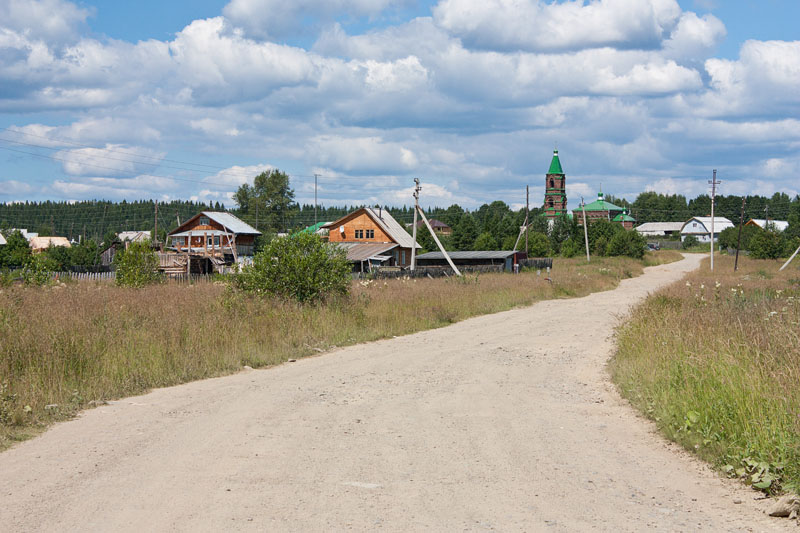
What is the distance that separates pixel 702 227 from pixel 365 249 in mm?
104781

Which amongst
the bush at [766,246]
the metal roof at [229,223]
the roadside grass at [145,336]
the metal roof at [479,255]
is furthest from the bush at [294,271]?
the bush at [766,246]

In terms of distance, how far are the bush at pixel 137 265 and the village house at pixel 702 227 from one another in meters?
130

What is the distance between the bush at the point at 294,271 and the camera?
62.2 ft

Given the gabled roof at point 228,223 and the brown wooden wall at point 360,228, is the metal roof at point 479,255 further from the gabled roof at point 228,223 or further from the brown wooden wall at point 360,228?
the gabled roof at point 228,223

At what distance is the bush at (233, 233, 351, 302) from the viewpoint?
19.0 m

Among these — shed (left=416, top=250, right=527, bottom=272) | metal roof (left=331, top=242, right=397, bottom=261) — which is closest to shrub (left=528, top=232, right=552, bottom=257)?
shed (left=416, top=250, right=527, bottom=272)

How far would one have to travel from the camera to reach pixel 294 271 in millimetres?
19000

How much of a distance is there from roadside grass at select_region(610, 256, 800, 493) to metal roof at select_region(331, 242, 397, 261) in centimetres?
5168

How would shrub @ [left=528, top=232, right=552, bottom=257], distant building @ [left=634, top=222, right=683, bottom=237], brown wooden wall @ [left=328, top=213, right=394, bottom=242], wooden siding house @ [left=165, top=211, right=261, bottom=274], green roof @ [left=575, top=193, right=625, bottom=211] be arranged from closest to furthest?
1. wooden siding house @ [left=165, top=211, right=261, bottom=274]
2. brown wooden wall @ [left=328, top=213, right=394, bottom=242]
3. shrub @ [left=528, top=232, right=552, bottom=257]
4. distant building @ [left=634, top=222, right=683, bottom=237]
5. green roof @ [left=575, top=193, right=625, bottom=211]

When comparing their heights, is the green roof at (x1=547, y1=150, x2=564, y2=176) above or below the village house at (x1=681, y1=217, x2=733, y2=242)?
above

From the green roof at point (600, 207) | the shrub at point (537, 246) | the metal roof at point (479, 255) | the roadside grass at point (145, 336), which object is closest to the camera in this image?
the roadside grass at point (145, 336)

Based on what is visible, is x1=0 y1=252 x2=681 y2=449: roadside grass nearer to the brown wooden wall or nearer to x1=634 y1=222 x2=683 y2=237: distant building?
→ the brown wooden wall

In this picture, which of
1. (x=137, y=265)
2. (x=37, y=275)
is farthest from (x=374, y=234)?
(x=37, y=275)

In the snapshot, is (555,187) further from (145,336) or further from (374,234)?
(145,336)
